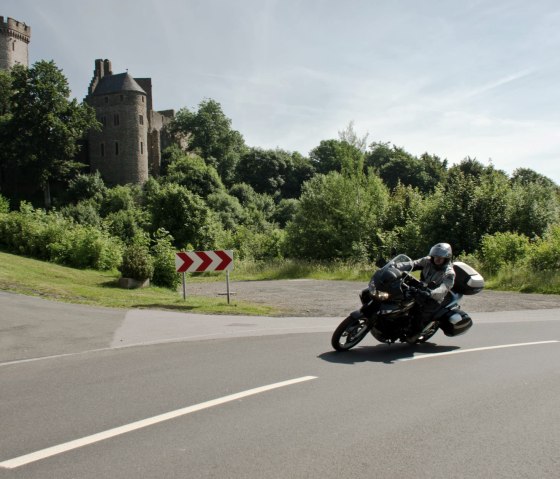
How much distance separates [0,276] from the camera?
17828mm

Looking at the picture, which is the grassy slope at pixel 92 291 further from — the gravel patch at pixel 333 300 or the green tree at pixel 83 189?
the green tree at pixel 83 189

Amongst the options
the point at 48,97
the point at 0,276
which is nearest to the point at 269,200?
the point at 48,97

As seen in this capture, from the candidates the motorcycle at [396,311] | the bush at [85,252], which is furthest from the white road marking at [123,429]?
the bush at [85,252]

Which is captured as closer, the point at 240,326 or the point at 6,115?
the point at 240,326

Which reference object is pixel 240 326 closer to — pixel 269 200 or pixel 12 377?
pixel 12 377

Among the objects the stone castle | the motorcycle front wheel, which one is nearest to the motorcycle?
the motorcycle front wheel

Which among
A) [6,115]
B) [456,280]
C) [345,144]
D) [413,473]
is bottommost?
[413,473]

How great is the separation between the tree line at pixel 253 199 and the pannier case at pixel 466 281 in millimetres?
12185

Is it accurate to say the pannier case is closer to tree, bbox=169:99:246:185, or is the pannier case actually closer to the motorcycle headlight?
the motorcycle headlight

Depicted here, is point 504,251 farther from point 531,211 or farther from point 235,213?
point 235,213

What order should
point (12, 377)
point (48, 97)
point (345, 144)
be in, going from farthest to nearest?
point (48, 97)
point (345, 144)
point (12, 377)

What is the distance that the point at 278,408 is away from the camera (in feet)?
19.6

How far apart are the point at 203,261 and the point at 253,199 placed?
253ft

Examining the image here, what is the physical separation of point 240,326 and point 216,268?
4501mm
